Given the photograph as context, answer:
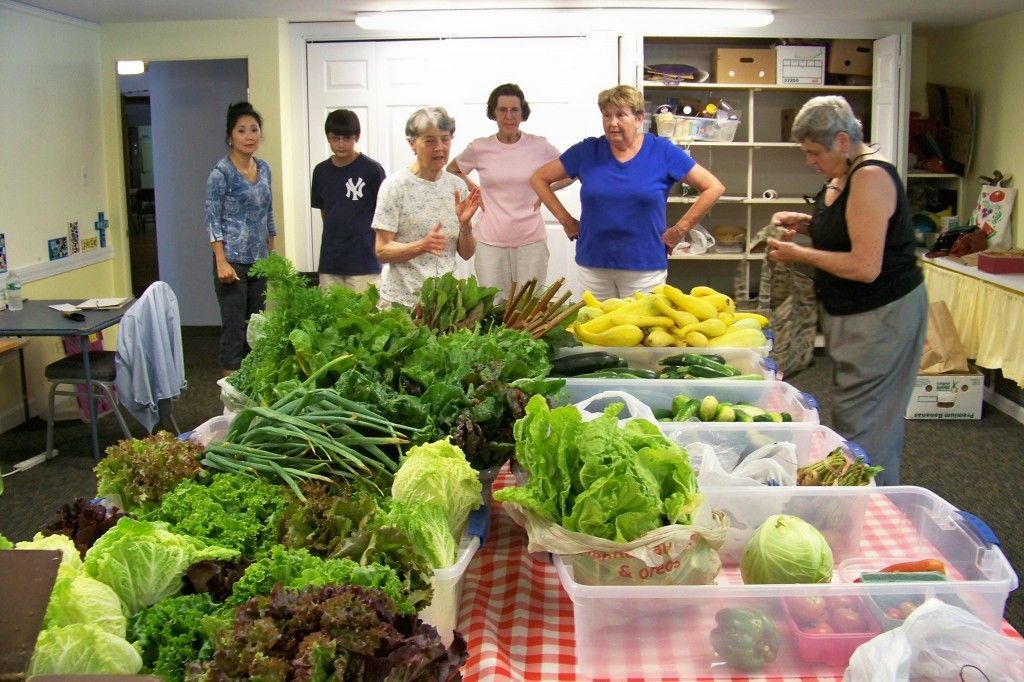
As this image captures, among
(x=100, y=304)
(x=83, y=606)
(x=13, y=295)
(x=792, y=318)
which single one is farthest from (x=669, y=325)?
(x=13, y=295)

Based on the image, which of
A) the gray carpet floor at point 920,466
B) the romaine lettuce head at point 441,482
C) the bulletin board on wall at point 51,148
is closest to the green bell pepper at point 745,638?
the romaine lettuce head at point 441,482

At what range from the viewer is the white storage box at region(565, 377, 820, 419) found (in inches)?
101

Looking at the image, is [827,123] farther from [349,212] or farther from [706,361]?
[349,212]

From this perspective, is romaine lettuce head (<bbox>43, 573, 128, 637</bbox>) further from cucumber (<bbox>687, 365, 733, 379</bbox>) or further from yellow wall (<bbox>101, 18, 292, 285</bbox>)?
yellow wall (<bbox>101, 18, 292, 285</bbox>)

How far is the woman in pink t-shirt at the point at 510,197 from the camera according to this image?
5.15 meters

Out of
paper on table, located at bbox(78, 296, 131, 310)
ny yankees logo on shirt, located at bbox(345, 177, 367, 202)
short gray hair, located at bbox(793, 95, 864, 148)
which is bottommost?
paper on table, located at bbox(78, 296, 131, 310)

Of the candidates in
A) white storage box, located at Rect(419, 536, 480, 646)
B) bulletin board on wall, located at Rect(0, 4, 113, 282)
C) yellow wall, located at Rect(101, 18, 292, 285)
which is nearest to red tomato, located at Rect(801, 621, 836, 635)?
white storage box, located at Rect(419, 536, 480, 646)

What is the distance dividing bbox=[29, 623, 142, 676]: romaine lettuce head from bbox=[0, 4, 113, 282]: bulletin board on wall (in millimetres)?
5155

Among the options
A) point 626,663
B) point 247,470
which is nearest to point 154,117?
point 247,470

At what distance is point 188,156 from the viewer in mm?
8352

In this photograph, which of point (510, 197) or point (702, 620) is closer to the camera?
point (702, 620)

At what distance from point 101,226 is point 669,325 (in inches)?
209

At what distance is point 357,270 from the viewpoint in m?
5.75

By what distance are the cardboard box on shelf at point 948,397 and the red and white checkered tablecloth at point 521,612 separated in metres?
4.27
